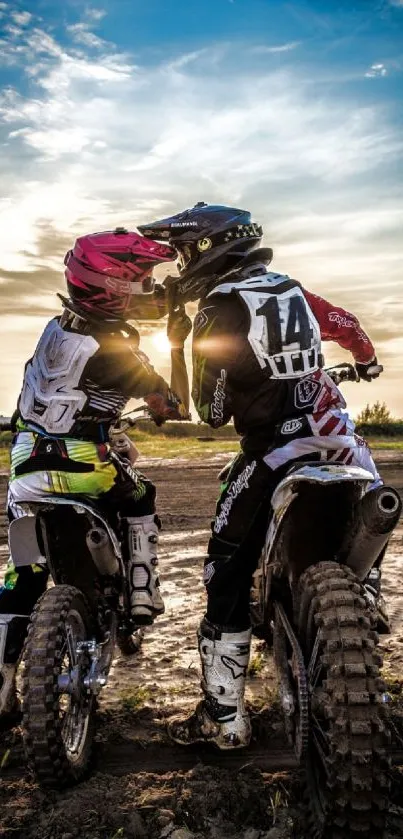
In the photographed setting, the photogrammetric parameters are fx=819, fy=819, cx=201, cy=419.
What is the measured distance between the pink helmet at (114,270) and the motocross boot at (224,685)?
171 centimetres

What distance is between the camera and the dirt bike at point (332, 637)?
284 cm

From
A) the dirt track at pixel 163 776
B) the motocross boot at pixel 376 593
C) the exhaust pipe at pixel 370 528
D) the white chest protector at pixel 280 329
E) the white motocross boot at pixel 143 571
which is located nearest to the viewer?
the exhaust pipe at pixel 370 528

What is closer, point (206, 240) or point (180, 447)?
point (206, 240)

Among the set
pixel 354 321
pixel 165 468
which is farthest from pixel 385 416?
pixel 354 321

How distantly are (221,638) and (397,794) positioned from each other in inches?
38.7

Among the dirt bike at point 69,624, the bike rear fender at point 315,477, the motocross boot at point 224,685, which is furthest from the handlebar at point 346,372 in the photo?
the motocross boot at point 224,685

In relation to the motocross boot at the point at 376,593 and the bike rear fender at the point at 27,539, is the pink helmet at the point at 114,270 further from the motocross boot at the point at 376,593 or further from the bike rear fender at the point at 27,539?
the motocross boot at the point at 376,593

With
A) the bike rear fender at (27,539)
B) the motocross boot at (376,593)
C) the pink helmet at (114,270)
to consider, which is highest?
the pink helmet at (114,270)

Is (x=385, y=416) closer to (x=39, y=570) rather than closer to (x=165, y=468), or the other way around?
(x=165, y=468)

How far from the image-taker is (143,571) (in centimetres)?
439

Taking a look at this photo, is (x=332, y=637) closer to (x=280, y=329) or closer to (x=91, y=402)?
(x=280, y=329)

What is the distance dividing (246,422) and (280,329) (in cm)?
46

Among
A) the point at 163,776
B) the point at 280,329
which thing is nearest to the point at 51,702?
the point at 163,776

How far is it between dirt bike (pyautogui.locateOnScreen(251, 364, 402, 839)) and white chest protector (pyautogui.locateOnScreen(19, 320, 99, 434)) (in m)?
1.26
